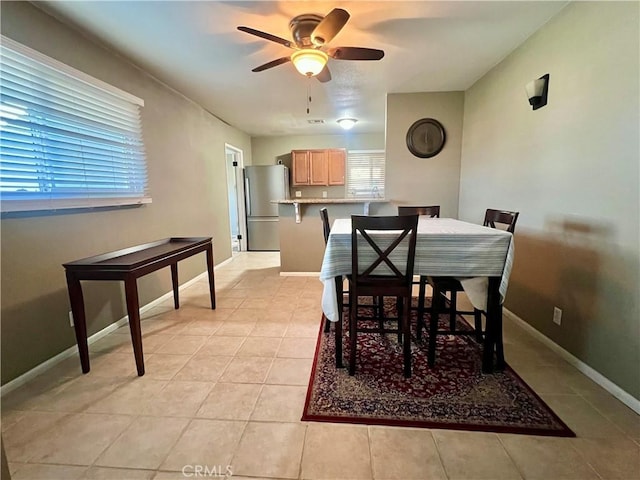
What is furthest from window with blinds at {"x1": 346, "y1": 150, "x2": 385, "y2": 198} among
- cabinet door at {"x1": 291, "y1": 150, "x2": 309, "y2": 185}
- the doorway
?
the doorway

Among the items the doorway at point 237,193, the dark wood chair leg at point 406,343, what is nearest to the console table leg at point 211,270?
the dark wood chair leg at point 406,343

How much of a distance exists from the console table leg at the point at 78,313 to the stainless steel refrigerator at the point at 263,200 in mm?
4061

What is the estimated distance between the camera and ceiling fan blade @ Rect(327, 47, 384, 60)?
2047 mm

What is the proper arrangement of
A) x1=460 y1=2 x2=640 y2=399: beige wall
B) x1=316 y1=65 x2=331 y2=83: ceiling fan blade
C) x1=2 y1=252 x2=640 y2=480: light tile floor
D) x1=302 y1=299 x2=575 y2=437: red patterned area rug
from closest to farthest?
1. x1=2 y1=252 x2=640 y2=480: light tile floor
2. x1=302 y1=299 x2=575 y2=437: red patterned area rug
3. x1=460 y1=2 x2=640 y2=399: beige wall
4. x1=316 y1=65 x2=331 y2=83: ceiling fan blade

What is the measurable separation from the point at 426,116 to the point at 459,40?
1422 mm

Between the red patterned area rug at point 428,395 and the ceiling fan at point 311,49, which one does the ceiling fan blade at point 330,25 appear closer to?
the ceiling fan at point 311,49

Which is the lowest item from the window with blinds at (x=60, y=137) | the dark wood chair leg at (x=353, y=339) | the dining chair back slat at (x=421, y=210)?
the dark wood chair leg at (x=353, y=339)

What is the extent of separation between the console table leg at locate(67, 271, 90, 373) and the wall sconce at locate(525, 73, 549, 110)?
136 inches

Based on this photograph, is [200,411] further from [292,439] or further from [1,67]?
[1,67]

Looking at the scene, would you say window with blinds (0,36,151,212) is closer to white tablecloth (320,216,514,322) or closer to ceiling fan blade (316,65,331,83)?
ceiling fan blade (316,65,331,83)

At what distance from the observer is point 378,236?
1804mm

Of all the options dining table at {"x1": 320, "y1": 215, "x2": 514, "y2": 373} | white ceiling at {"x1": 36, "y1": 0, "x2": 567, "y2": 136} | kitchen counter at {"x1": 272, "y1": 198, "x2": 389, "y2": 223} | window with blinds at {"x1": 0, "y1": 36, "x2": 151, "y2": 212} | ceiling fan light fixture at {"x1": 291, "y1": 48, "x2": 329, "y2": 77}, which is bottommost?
dining table at {"x1": 320, "y1": 215, "x2": 514, "y2": 373}

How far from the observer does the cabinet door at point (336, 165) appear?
238 inches

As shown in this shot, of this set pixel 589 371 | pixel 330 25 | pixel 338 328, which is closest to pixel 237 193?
pixel 330 25
